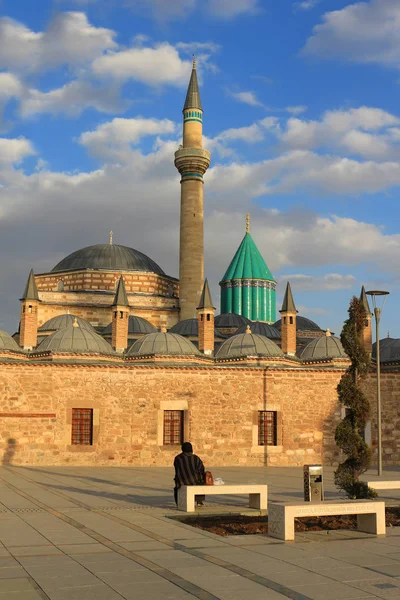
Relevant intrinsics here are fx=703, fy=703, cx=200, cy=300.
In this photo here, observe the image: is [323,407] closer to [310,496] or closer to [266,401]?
[266,401]

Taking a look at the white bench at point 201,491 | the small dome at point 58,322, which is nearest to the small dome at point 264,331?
the small dome at point 58,322

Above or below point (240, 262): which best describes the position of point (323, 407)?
below

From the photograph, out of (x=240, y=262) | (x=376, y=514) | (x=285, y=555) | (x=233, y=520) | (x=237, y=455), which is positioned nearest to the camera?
(x=285, y=555)

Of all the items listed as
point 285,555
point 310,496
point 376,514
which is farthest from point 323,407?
point 285,555

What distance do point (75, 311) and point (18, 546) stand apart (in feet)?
91.3

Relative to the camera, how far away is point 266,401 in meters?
21.6

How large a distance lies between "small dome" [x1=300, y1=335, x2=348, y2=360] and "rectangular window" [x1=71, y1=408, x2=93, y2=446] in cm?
917

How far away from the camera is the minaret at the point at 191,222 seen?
3412 cm

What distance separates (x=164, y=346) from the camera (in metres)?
23.9

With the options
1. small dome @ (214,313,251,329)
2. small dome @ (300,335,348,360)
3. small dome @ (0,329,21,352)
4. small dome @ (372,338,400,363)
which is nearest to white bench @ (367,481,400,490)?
small dome @ (300,335,348,360)

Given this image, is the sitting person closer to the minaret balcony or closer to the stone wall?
the stone wall

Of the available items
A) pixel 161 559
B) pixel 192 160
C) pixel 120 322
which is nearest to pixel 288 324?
pixel 120 322

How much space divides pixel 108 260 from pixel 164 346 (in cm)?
1561

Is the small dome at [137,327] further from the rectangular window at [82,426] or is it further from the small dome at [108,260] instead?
the rectangular window at [82,426]
